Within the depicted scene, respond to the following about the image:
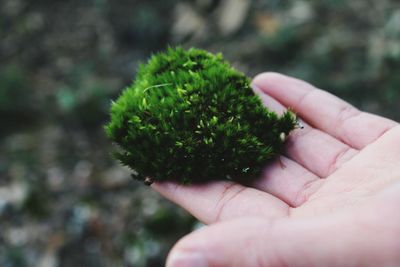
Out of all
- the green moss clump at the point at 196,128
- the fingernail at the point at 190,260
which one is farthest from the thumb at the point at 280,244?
the green moss clump at the point at 196,128

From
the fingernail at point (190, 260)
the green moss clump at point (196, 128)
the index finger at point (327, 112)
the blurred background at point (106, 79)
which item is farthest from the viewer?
the blurred background at point (106, 79)

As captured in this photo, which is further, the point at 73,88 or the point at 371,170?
the point at 73,88

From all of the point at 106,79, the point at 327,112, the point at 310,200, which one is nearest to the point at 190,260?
the point at 310,200

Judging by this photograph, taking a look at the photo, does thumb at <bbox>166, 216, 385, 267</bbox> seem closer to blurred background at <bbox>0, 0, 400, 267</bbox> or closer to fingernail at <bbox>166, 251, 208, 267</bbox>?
fingernail at <bbox>166, 251, 208, 267</bbox>

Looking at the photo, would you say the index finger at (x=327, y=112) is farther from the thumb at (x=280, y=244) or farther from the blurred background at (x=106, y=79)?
the blurred background at (x=106, y=79)

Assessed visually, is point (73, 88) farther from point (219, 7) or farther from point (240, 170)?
point (240, 170)

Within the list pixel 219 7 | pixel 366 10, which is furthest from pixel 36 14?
pixel 366 10

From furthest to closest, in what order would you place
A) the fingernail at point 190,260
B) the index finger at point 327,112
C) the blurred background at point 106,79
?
the blurred background at point 106,79 < the index finger at point 327,112 < the fingernail at point 190,260
